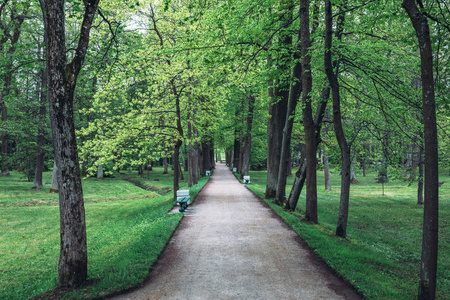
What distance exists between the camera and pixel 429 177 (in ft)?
15.7

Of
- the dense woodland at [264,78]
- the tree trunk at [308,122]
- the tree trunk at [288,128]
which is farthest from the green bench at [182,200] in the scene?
the tree trunk at [308,122]

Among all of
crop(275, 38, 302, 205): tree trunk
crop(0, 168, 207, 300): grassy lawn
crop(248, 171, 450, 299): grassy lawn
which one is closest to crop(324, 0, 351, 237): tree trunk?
crop(248, 171, 450, 299): grassy lawn

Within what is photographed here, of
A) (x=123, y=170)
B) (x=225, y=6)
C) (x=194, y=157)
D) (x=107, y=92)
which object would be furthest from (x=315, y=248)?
(x=123, y=170)

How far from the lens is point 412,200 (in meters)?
21.5

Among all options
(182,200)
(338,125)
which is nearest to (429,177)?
(338,125)

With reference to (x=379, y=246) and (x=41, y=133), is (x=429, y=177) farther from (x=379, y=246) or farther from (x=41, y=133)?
(x=41, y=133)

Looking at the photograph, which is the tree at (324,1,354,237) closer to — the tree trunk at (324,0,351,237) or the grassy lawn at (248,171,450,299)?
the tree trunk at (324,0,351,237)

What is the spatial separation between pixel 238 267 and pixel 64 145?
416 centimetres

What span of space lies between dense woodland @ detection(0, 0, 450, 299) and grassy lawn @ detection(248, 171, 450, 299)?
0.83 metres

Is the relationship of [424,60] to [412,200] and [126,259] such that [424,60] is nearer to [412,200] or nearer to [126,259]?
[126,259]

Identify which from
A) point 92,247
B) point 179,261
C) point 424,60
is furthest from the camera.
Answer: point 92,247

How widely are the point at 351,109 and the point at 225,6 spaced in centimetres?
626

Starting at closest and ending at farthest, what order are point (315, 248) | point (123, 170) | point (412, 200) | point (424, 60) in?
point (424, 60) < point (315, 248) < point (412, 200) < point (123, 170)

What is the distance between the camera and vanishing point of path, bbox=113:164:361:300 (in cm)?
539
